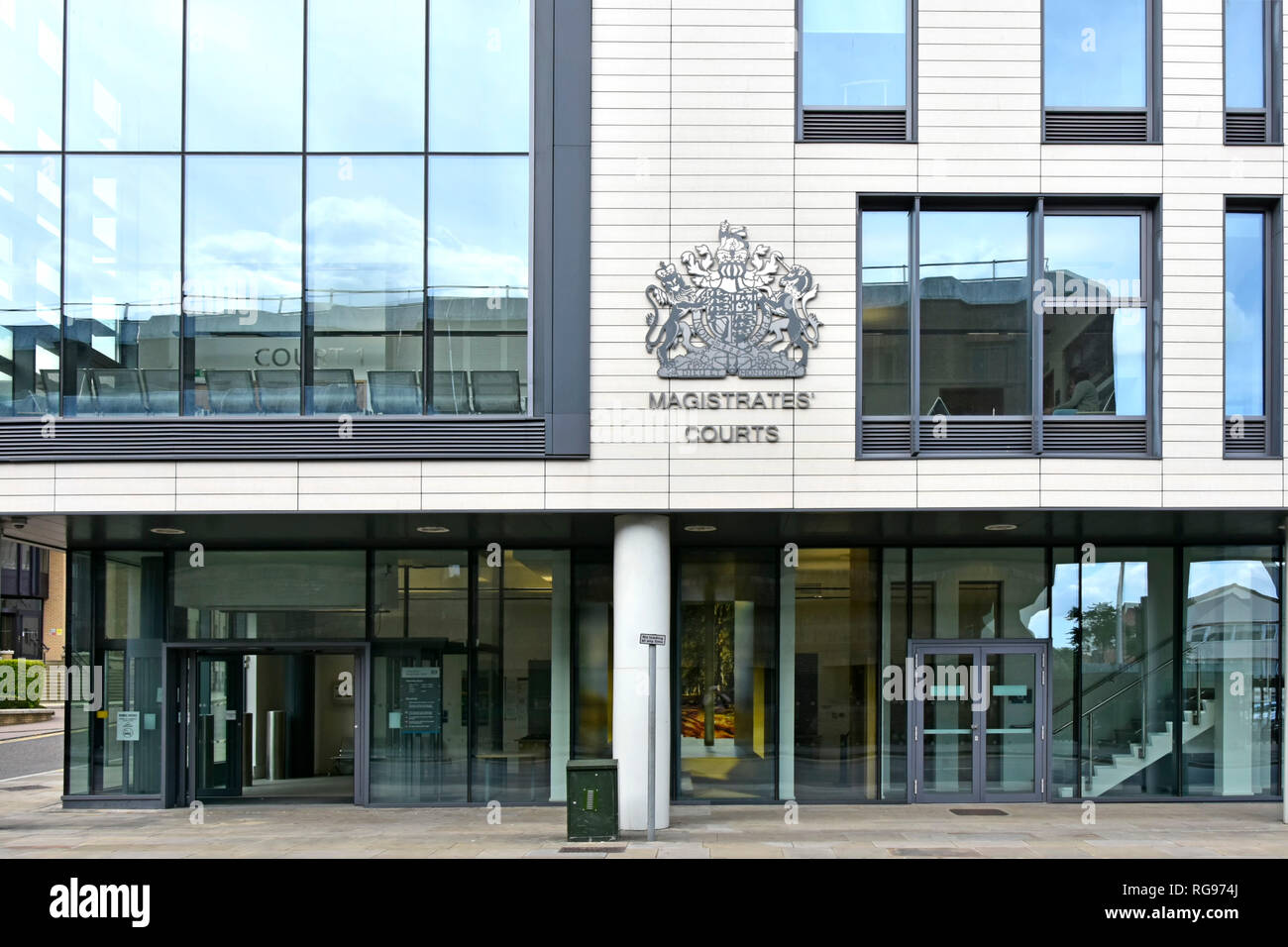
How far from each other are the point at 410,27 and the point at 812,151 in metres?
5.63

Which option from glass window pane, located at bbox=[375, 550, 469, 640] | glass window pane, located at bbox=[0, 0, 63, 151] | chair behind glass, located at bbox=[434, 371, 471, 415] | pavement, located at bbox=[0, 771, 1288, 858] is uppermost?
glass window pane, located at bbox=[0, 0, 63, 151]

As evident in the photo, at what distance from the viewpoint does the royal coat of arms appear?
598 inches

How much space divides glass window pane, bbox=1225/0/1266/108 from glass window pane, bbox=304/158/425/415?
431 inches

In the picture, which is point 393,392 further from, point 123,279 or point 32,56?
point 32,56

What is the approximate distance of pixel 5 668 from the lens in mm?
35781

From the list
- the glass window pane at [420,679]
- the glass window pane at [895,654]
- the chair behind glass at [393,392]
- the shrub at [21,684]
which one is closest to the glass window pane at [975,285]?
the glass window pane at [895,654]

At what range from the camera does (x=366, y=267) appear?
15625mm

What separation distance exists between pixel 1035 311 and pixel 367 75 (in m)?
9.52

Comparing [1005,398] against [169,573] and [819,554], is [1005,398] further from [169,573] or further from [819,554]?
[169,573]

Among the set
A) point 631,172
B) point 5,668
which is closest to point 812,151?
point 631,172

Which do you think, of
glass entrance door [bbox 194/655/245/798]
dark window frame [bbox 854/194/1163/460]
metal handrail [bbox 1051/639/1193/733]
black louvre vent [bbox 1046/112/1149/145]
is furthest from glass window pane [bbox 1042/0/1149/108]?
glass entrance door [bbox 194/655/245/798]

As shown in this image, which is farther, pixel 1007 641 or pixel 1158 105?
pixel 1007 641

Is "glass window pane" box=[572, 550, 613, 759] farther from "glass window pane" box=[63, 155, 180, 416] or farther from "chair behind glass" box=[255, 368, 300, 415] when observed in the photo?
"glass window pane" box=[63, 155, 180, 416]

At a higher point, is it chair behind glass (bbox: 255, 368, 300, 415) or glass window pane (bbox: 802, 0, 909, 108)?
glass window pane (bbox: 802, 0, 909, 108)
